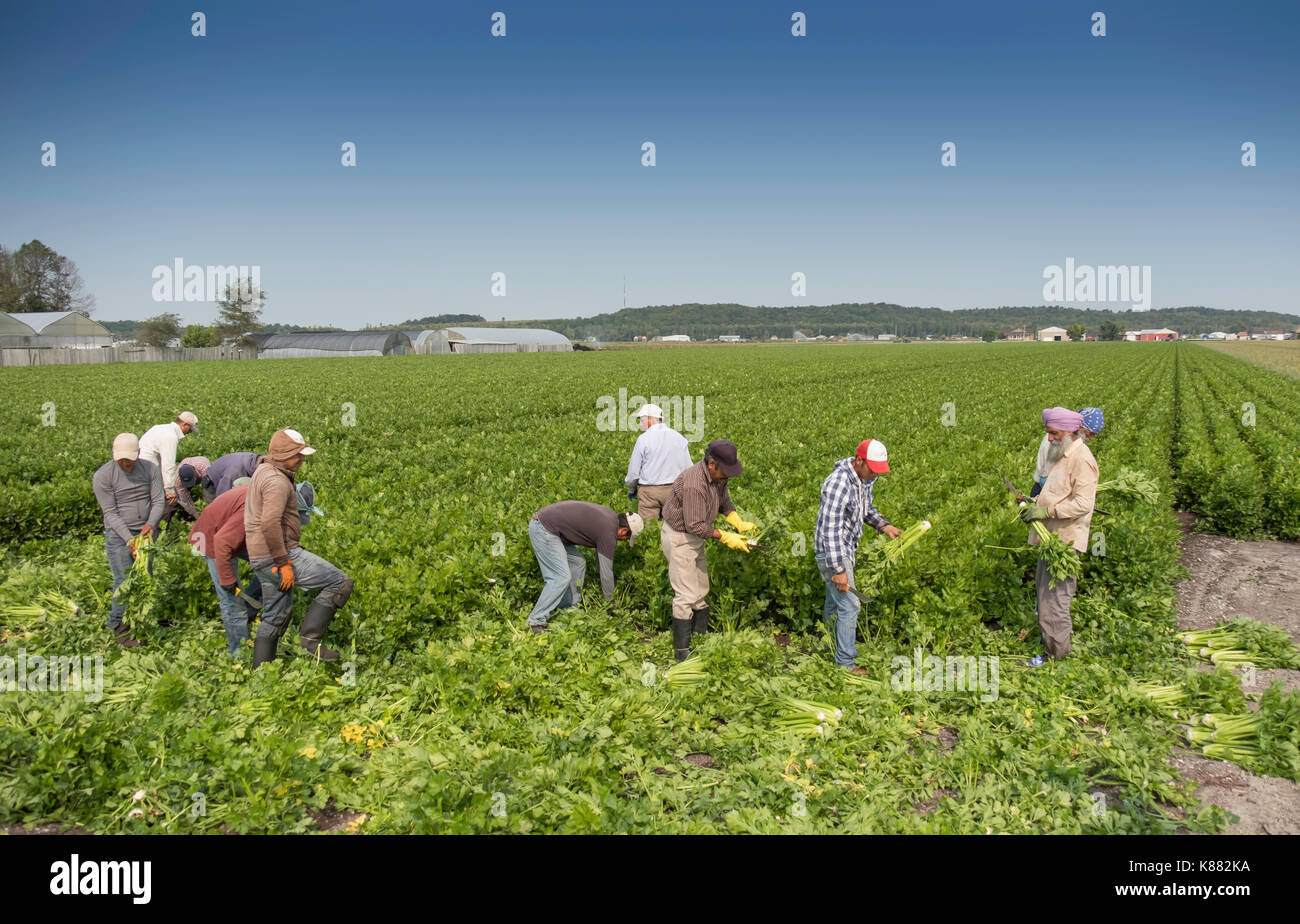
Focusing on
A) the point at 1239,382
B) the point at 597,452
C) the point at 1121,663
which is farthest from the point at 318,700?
the point at 1239,382

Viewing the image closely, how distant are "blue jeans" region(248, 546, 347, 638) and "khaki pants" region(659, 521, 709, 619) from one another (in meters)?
2.95

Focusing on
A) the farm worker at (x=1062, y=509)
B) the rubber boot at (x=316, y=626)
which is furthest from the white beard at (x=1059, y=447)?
the rubber boot at (x=316, y=626)

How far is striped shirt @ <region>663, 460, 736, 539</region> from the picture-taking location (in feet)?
21.1

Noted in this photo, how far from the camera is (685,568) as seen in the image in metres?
6.73

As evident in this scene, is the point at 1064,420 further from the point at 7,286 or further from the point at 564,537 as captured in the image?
the point at 7,286

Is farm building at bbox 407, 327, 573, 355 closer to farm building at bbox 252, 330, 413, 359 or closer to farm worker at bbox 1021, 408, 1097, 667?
farm building at bbox 252, 330, 413, 359

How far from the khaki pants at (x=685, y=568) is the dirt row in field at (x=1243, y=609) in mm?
3756

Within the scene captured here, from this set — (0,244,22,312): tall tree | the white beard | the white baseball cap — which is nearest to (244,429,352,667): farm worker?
the white baseball cap

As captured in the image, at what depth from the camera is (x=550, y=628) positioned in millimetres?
6922

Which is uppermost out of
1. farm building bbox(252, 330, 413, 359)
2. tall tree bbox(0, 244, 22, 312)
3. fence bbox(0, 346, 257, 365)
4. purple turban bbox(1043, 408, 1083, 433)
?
tall tree bbox(0, 244, 22, 312)

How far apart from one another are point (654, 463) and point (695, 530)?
97.1 inches

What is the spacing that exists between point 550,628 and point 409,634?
130 centimetres

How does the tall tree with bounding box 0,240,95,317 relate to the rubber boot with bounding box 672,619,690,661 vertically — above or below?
above

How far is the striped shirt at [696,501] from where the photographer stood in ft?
21.1
